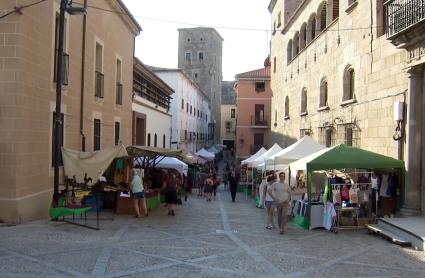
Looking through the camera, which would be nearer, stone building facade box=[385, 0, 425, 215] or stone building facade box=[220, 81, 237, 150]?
stone building facade box=[385, 0, 425, 215]

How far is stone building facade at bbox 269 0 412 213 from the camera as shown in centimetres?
1412

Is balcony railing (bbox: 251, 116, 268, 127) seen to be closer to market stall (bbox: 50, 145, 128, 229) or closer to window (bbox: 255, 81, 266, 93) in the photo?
window (bbox: 255, 81, 266, 93)

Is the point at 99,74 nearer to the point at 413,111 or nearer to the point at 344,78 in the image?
the point at 344,78

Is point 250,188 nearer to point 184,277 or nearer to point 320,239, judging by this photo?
point 320,239

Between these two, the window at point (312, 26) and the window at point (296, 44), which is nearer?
the window at point (312, 26)

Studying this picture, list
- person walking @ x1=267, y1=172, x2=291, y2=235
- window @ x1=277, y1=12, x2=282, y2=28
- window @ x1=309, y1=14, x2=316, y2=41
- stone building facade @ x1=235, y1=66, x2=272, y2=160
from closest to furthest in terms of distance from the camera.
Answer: person walking @ x1=267, y1=172, x2=291, y2=235 < window @ x1=309, y1=14, x2=316, y2=41 < window @ x1=277, y1=12, x2=282, y2=28 < stone building facade @ x1=235, y1=66, x2=272, y2=160

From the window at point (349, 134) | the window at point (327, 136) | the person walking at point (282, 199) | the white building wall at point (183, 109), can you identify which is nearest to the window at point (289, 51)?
the window at point (327, 136)

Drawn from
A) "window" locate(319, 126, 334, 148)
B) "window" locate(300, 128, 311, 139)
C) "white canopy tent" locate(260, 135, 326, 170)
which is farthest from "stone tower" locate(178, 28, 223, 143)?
"white canopy tent" locate(260, 135, 326, 170)

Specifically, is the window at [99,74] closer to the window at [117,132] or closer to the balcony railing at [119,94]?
the balcony railing at [119,94]

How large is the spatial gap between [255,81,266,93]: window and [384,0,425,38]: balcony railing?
4042cm

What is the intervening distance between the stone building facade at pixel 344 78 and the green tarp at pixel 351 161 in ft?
1.76

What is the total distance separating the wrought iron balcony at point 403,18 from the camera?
11.8m

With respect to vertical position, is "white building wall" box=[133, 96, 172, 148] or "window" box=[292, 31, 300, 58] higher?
"window" box=[292, 31, 300, 58]

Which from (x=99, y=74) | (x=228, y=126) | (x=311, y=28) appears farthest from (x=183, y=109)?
(x=228, y=126)
